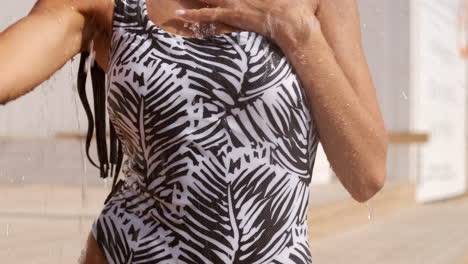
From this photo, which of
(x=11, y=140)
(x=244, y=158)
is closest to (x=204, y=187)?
(x=244, y=158)

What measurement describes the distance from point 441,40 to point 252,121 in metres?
4.42

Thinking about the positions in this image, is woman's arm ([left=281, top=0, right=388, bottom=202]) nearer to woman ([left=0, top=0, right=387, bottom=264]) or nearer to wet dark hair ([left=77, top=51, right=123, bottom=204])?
woman ([left=0, top=0, right=387, bottom=264])

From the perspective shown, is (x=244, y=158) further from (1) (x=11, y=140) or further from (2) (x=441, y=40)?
(2) (x=441, y=40)

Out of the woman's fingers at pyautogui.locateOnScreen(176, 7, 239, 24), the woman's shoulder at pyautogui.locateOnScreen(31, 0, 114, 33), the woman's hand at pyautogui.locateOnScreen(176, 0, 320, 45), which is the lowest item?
the woman's hand at pyautogui.locateOnScreen(176, 0, 320, 45)

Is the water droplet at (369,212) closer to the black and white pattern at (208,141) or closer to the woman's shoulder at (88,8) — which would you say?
the black and white pattern at (208,141)

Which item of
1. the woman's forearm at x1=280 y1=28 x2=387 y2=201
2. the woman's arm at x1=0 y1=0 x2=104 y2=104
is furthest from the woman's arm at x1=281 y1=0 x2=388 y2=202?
the woman's arm at x1=0 y1=0 x2=104 y2=104

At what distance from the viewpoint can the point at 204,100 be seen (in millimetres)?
415

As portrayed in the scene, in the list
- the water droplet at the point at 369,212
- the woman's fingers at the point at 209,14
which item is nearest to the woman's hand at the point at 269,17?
the woman's fingers at the point at 209,14

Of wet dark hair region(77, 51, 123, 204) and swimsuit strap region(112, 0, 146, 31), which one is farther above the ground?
swimsuit strap region(112, 0, 146, 31)

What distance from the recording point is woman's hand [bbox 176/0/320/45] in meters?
0.42

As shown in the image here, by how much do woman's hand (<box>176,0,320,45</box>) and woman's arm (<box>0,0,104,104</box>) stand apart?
0.05m

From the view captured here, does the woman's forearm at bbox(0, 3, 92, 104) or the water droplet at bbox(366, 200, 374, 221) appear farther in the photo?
the water droplet at bbox(366, 200, 374, 221)

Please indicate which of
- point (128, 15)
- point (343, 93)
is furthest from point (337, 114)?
point (128, 15)

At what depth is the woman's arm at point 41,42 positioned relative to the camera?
0.39 meters
